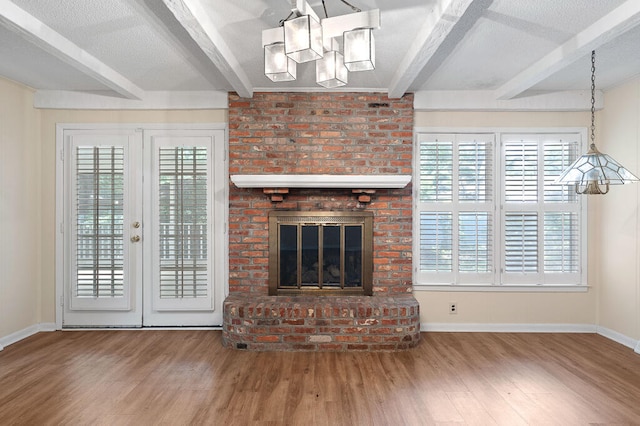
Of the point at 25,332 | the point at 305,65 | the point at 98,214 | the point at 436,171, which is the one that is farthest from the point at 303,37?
the point at 25,332

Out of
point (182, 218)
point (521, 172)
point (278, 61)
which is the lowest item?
point (182, 218)

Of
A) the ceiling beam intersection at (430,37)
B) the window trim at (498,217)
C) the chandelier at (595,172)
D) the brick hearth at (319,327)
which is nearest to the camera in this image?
the ceiling beam intersection at (430,37)

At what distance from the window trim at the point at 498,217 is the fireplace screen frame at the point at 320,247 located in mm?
531

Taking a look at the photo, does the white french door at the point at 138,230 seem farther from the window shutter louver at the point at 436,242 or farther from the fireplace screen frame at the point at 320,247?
the window shutter louver at the point at 436,242

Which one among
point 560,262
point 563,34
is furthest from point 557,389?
point 563,34

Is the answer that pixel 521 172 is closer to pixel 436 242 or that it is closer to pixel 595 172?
pixel 436 242

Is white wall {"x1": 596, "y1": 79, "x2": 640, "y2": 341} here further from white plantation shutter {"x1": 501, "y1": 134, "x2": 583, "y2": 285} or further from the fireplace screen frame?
the fireplace screen frame

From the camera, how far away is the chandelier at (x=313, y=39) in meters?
2.06

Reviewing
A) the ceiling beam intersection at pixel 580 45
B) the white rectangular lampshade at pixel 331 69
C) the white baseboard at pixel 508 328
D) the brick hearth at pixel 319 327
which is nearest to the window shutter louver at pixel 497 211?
the white baseboard at pixel 508 328

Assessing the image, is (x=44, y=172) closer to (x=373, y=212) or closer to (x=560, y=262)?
(x=373, y=212)

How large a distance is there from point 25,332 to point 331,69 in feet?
13.2

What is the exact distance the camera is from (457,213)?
432 centimetres

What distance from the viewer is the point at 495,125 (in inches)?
170

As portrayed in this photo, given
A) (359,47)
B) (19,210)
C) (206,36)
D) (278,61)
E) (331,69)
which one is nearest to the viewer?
(359,47)
